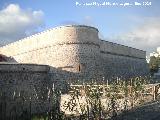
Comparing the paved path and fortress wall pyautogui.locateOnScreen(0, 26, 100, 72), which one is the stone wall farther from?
the paved path

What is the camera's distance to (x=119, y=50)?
3178 centimetres

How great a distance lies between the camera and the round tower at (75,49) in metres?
23.3

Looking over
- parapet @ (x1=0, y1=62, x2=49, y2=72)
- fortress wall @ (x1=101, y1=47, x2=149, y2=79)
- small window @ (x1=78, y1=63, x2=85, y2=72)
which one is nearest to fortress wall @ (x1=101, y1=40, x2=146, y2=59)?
fortress wall @ (x1=101, y1=47, x2=149, y2=79)

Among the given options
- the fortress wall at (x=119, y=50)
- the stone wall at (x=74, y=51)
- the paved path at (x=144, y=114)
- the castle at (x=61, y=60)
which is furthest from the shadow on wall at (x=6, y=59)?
the paved path at (x=144, y=114)

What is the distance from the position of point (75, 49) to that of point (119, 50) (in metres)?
9.34

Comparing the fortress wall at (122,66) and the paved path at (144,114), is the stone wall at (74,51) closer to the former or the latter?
the fortress wall at (122,66)

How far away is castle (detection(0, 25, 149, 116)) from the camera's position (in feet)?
66.5

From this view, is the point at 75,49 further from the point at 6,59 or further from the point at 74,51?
the point at 6,59

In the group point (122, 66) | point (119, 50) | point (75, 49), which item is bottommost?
point (122, 66)

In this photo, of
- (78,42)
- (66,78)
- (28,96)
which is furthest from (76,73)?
(28,96)

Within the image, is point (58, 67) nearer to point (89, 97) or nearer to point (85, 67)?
point (85, 67)

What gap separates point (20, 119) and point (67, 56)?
24.7ft

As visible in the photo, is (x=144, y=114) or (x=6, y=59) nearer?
(x=144, y=114)

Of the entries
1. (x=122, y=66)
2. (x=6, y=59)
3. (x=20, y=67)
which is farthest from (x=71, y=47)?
(x=6, y=59)
